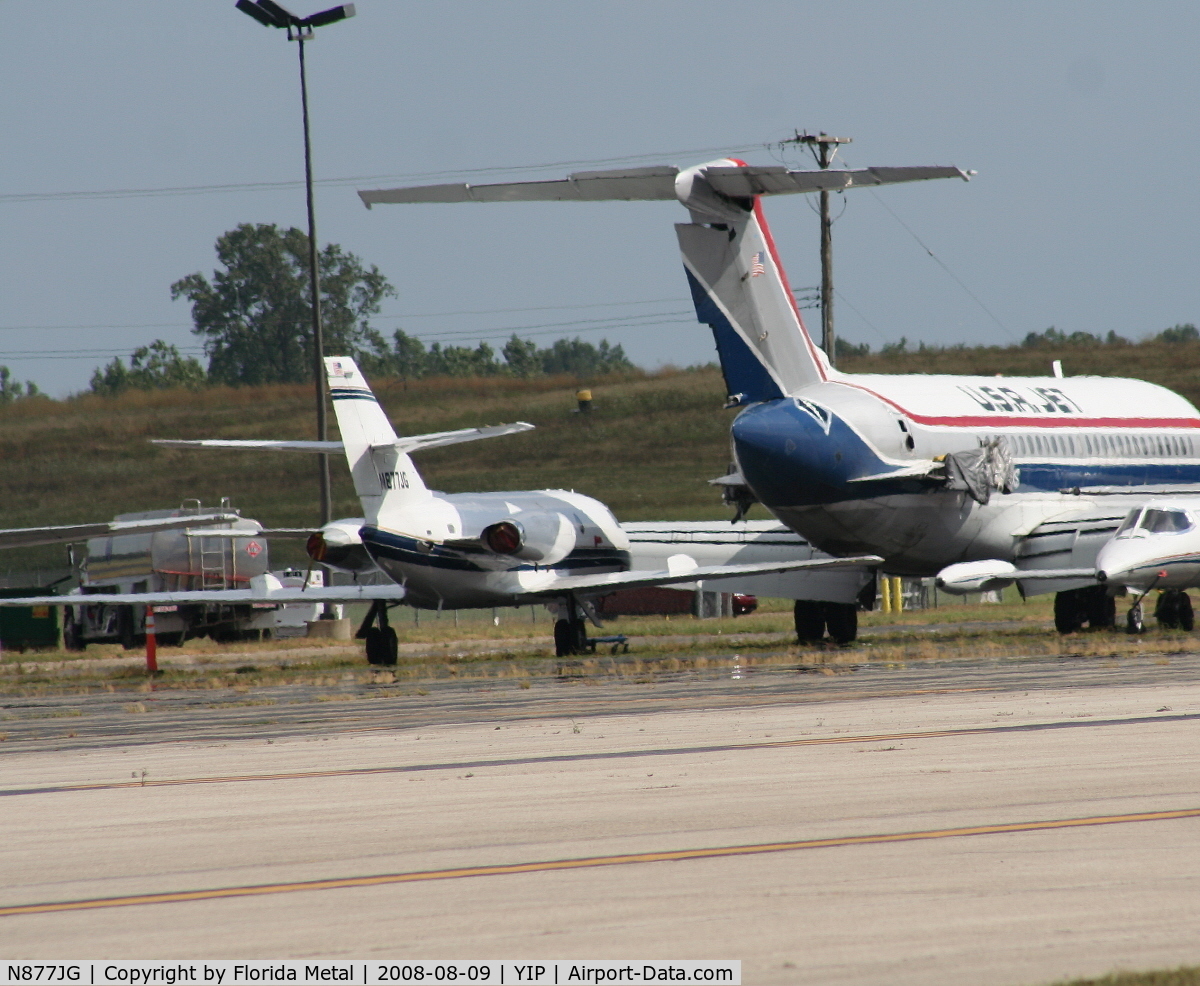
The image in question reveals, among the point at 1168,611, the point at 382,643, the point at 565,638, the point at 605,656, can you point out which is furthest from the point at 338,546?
the point at 1168,611

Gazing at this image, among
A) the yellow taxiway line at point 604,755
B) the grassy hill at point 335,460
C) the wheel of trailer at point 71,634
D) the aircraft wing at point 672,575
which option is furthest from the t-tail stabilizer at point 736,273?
the grassy hill at point 335,460

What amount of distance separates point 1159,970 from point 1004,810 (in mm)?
3134

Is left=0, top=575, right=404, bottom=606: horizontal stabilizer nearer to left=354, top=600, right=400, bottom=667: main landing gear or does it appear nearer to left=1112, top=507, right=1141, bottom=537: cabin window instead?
left=354, top=600, right=400, bottom=667: main landing gear

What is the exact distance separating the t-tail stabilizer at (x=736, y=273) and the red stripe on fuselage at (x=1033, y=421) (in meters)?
0.98

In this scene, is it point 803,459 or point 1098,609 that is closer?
point 803,459

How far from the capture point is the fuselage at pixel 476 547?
26.6m

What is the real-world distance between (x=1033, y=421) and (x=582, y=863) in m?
22.3

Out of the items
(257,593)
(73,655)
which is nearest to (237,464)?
(73,655)

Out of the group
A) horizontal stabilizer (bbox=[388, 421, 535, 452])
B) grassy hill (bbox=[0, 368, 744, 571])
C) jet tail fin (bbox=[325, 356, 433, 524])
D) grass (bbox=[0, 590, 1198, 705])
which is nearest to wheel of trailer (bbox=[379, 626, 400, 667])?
grass (bbox=[0, 590, 1198, 705])

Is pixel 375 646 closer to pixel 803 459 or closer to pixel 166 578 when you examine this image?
pixel 803 459

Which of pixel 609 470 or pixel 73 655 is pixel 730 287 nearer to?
pixel 73 655

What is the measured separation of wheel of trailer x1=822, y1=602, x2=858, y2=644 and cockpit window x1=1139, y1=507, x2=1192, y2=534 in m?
4.84

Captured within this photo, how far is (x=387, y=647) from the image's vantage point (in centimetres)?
2778

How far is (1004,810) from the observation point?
8.25m
